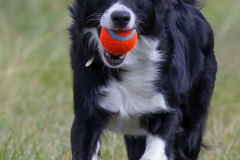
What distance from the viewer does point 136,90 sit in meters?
5.73

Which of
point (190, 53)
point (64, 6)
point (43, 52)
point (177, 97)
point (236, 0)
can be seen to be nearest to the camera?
point (177, 97)

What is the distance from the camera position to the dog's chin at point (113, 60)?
213 inches

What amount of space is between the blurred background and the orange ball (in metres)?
1.13

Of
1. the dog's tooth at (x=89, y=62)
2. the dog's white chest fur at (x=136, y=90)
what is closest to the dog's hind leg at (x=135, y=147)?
the dog's white chest fur at (x=136, y=90)

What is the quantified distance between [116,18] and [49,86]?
5578mm

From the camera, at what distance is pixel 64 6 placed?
50.3 ft

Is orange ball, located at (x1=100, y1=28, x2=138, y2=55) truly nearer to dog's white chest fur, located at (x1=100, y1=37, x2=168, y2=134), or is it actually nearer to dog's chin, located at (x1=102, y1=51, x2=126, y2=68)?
dog's chin, located at (x1=102, y1=51, x2=126, y2=68)

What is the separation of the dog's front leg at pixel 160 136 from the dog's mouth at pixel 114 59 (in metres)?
0.53

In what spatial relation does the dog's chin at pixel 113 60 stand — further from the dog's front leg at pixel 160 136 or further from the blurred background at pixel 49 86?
the blurred background at pixel 49 86

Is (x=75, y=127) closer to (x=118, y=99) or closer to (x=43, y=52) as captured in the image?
(x=118, y=99)

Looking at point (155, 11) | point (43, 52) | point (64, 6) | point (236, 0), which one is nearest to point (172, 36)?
point (155, 11)

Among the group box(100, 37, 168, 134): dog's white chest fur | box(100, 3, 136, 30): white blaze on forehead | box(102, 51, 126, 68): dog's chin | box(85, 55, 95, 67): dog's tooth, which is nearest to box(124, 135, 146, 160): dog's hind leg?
box(100, 37, 168, 134): dog's white chest fur

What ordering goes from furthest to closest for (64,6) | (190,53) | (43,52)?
(64,6) → (43,52) → (190,53)

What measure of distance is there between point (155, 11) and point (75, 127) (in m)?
0.99
